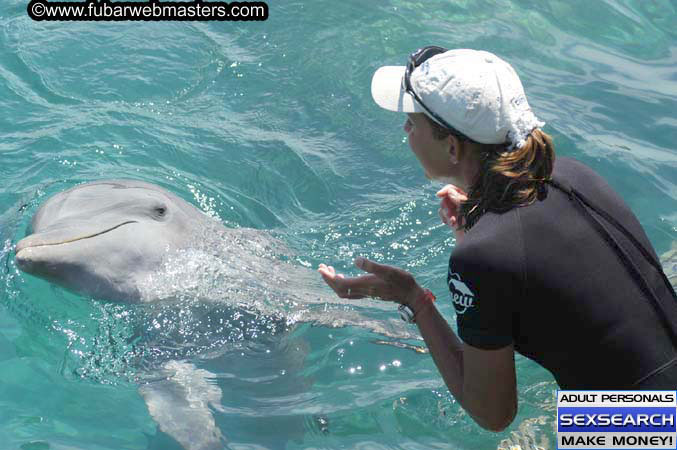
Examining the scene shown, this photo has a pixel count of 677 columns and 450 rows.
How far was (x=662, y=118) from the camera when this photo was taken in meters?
9.34

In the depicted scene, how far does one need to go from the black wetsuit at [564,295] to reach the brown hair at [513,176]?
0.05 m

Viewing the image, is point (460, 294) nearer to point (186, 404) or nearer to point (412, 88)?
point (412, 88)

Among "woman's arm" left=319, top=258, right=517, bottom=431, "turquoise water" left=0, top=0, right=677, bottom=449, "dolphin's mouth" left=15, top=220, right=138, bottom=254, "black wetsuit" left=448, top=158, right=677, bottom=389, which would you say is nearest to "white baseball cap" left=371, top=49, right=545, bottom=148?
"black wetsuit" left=448, top=158, right=677, bottom=389

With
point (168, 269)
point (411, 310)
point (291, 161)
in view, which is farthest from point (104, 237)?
point (291, 161)

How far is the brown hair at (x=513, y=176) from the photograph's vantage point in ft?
10.4

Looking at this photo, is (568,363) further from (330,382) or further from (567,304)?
(330,382)

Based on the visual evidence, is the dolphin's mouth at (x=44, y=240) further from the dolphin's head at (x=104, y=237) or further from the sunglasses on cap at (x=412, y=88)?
the sunglasses on cap at (x=412, y=88)

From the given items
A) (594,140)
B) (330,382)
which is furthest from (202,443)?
(594,140)

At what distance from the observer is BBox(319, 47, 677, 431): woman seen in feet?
10.2

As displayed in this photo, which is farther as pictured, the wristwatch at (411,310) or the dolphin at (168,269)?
the dolphin at (168,269)

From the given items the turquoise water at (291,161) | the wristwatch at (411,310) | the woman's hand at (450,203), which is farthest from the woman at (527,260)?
the turquoise water at (291,161)

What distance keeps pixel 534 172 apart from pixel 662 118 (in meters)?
6.87

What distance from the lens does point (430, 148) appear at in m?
3.46

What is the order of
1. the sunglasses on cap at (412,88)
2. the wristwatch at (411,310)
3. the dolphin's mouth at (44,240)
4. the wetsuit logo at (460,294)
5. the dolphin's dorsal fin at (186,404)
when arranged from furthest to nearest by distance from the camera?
1. the dolphin's dorsal fin at (186,404)
2. the dolphin's mouth at (44,240)
3. the wristwatch at (411,310)
4. the sunglasses on cap at (412,88)
5. the wetsuit logo at (460,294)
